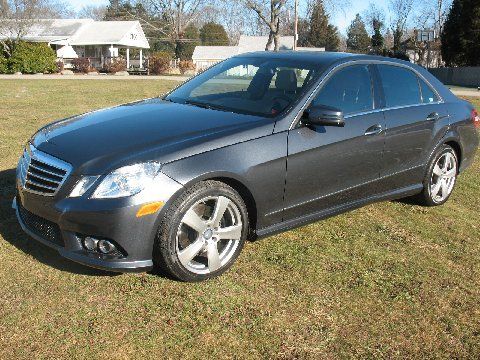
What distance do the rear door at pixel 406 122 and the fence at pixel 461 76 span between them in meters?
35.8

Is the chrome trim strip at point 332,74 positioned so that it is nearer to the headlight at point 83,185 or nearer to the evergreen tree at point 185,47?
the headlight at point 83,185

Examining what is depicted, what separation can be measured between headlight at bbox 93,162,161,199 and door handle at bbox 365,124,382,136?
2023 mm

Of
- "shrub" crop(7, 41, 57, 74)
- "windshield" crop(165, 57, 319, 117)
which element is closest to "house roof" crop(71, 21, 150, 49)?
"shrub" crop(7, 41, 57, 74)

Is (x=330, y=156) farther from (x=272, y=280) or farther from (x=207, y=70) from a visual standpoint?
(x=207, y=70)

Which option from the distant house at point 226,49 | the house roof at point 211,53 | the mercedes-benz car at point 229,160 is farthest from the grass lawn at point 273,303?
the house roof at point 211,53

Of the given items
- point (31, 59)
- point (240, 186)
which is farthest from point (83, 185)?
point (31, 59)

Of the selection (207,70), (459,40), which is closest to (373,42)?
(459,40)

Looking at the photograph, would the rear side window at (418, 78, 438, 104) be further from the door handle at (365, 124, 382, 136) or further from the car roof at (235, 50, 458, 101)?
the door handle at (365, 124, 382, 136)

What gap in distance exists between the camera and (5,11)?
4238cm

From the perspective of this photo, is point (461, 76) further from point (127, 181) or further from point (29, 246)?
point (127, 181)

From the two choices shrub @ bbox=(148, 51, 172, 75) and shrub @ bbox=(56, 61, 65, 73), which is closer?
shrub @ bbox=(56, 61, 65, 73)

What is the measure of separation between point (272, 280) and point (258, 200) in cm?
58

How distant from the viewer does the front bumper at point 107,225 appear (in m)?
3.16

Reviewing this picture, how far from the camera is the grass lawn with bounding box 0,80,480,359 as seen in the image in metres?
2.88
